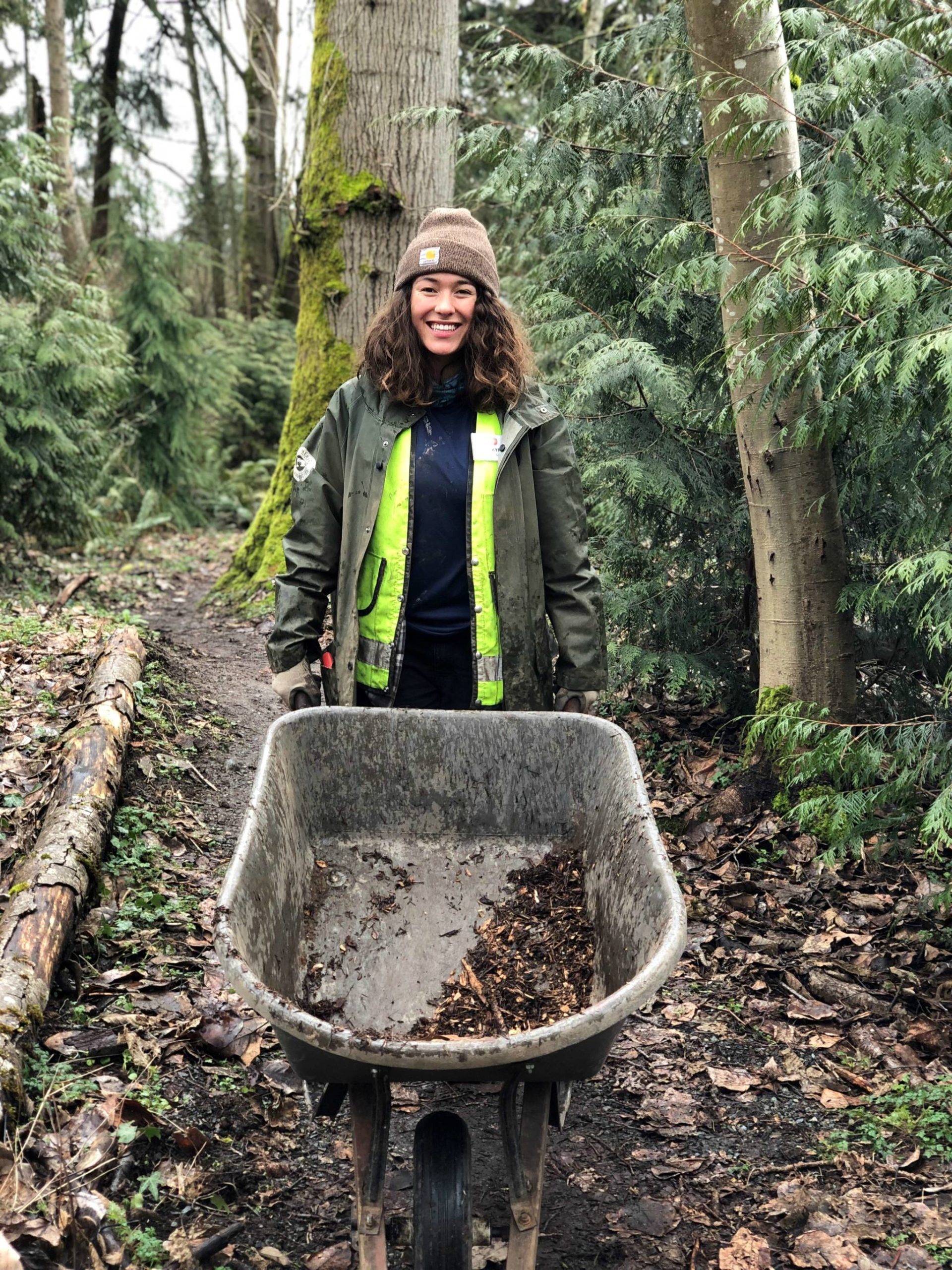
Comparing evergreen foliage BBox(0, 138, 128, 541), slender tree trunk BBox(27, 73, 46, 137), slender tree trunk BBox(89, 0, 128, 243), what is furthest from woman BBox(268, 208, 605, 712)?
slender tree trunk BBox(27, 73, 46, 137)

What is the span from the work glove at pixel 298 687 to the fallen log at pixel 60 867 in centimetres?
100

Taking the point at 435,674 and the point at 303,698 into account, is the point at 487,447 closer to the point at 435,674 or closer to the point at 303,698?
the point at 435,674

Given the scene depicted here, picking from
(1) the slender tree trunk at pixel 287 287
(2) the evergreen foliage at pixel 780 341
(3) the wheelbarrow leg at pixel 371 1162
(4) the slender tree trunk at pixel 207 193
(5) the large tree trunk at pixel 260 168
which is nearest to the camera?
(3) the wheelbarrow leg at pixel 371 1162

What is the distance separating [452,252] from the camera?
320 cm

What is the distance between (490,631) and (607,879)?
0.93 metres

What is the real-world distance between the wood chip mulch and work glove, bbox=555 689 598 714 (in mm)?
529

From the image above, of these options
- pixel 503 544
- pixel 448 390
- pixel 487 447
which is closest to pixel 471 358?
pixel 448 390

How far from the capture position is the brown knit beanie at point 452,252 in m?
3.20

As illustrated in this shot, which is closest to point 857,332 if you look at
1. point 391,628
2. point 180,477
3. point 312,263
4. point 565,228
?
point 391,628

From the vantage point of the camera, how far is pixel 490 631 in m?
3.34

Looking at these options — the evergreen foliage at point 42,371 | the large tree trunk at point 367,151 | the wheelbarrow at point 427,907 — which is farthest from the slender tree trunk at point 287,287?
the wheelbarrow at point 427,907

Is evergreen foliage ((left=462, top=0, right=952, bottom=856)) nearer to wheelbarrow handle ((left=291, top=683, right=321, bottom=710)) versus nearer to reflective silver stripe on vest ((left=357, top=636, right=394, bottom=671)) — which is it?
reflective silver stripe on vest ((left=357, top=636, right=394, bottom=671))

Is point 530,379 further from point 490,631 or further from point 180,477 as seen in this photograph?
point 180,477

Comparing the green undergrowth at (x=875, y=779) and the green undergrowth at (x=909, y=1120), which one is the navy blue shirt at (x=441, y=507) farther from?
the green undergrowth at (x=909, y=1120)
